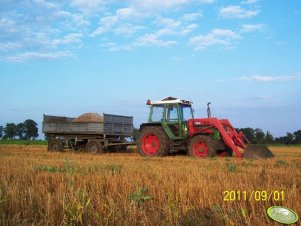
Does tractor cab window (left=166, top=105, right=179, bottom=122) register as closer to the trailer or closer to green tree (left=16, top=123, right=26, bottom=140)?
the trailer

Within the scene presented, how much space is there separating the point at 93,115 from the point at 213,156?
6284 millimetres

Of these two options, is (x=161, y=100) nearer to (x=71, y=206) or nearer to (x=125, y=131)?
(x=125, y=131)

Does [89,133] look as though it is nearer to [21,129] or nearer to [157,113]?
[157,113]

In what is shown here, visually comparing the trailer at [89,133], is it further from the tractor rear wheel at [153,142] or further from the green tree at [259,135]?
the green tree at [259,135]

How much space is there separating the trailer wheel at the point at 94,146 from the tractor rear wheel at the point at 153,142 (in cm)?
209

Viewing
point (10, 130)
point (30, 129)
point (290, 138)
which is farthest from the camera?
point (30, 129)

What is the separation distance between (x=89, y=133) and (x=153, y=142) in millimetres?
3202

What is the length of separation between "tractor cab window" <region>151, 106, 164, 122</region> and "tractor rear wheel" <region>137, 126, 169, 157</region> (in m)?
0.32

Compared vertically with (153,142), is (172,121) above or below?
above

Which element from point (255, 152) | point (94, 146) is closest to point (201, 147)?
point (255, 152)

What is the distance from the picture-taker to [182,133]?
14148mm

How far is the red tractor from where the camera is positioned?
1355 centimetres

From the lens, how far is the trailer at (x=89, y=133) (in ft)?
53.5
